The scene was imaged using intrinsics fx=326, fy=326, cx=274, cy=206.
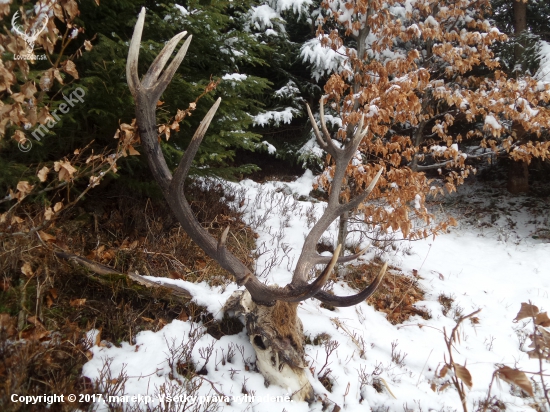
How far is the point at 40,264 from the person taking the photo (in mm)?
2525

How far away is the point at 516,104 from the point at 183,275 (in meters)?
4.97

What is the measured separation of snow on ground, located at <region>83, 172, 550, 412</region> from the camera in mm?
2314

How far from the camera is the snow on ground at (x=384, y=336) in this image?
231cm

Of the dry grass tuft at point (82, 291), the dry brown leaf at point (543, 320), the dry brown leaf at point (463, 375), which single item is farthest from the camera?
the dry grass tuft at point (82, 291)

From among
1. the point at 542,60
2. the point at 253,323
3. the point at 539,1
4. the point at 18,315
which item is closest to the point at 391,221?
the point at 253,323

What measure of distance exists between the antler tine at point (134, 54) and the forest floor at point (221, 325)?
154 centimetres

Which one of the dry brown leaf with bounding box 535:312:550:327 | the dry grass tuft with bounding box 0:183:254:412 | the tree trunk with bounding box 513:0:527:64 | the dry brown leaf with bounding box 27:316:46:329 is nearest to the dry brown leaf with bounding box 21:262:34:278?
the dry grass tuft with bounding box 0:183:254:412

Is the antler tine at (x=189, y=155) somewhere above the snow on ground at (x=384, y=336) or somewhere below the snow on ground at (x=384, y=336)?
above

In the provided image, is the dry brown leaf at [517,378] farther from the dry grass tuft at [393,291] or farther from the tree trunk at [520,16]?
the tree trunk at [520,16]

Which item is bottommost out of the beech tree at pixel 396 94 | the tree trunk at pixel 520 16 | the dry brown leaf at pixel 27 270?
the dry brown leaf at pixel 27 270

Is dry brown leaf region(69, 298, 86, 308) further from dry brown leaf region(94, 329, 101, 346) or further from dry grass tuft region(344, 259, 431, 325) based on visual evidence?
dry grass tuft region(344, 259, 431, 325)

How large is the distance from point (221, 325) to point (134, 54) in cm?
212

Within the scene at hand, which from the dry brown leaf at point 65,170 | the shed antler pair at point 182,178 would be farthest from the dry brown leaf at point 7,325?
the shed antler pair at point 182,178

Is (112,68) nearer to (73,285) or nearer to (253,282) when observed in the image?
(73,285)
